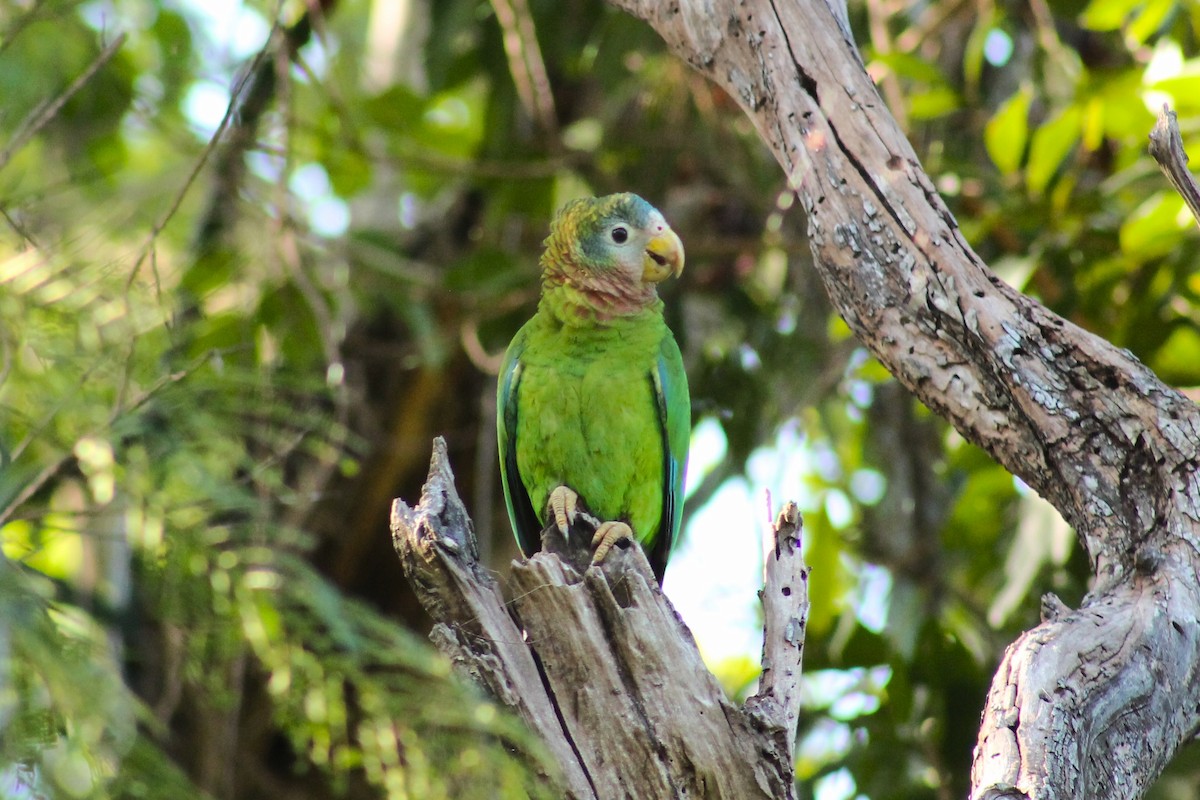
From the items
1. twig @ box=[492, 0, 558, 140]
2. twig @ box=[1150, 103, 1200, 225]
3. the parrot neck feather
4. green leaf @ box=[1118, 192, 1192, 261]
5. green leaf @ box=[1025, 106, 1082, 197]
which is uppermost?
twig @ box=[492, 0, 558, 140]

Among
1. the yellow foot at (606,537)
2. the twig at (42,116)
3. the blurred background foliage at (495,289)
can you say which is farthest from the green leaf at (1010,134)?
the twig at (42,116)

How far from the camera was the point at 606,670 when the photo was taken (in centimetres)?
233

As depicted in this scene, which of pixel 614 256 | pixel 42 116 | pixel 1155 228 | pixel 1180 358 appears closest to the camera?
pixel 42 116

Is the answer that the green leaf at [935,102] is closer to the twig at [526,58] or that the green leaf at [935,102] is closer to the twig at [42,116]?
the twig at [526,58]

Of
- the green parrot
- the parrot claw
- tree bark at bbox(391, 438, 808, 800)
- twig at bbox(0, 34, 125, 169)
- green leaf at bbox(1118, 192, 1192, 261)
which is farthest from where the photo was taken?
green leaf at bbox(1118, 192, 1192, 261)

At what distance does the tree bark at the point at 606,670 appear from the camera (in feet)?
7.42

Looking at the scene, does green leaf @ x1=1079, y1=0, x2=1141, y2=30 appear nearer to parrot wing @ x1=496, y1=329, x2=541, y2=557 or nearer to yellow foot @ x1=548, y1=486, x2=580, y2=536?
parrot wing @ x1=496, y1=329, x2=541, y2=557

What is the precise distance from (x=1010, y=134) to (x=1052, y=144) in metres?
0.15

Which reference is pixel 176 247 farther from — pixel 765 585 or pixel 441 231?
pixel 765 585

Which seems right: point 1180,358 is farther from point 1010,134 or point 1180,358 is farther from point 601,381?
point 601,381

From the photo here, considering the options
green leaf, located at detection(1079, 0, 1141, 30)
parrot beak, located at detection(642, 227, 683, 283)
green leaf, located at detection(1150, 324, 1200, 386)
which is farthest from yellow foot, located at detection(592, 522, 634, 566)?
green leaf, located at detection(1079, 0, 1141, 30)

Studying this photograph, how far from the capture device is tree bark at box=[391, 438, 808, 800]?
2.26 meters

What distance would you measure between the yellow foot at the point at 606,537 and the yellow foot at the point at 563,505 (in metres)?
0.15

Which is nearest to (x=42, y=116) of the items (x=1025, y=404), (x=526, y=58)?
(x=1025, y=404)
